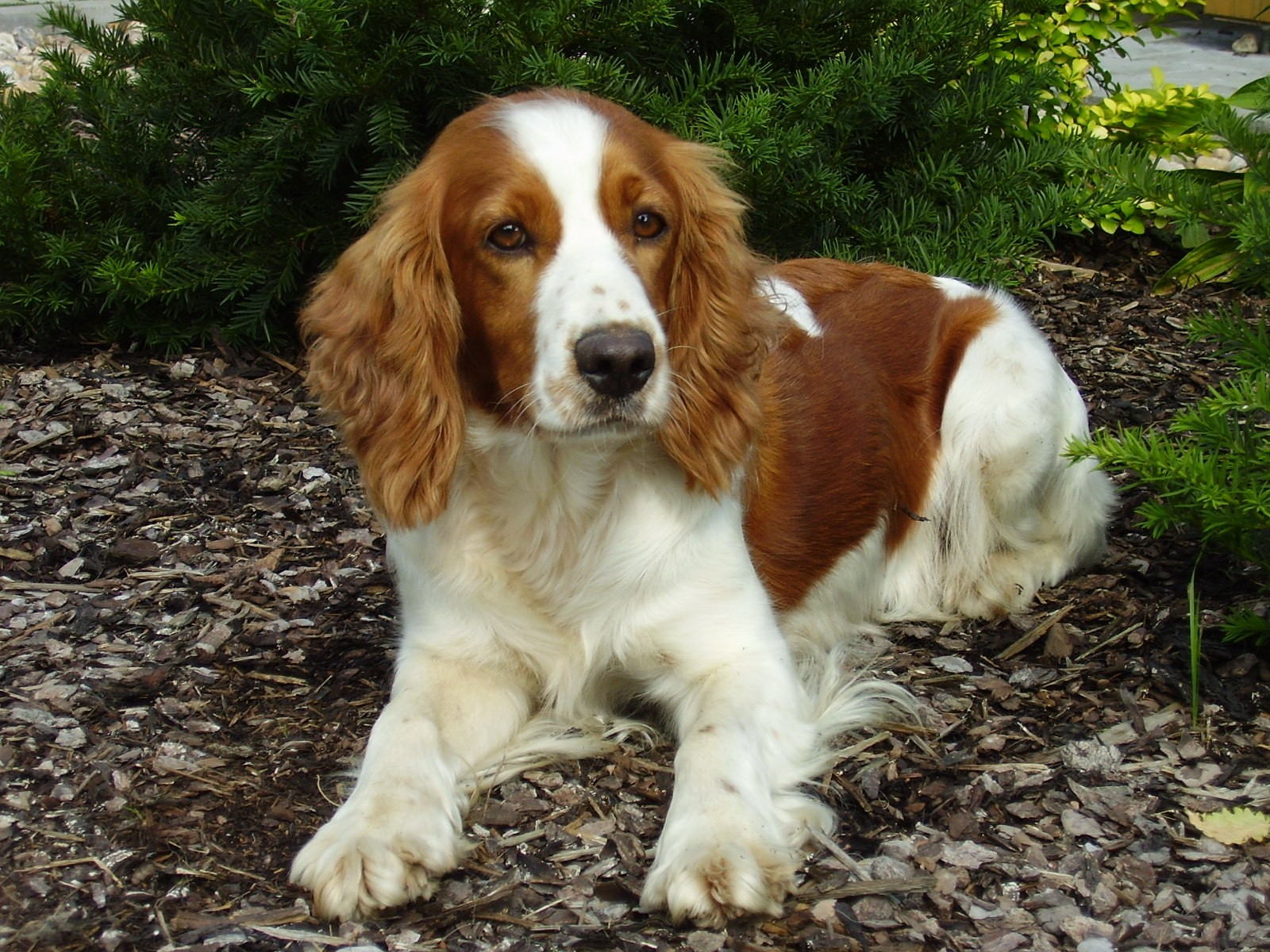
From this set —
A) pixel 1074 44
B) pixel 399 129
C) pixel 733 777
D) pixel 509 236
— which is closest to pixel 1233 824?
pixel 733 777

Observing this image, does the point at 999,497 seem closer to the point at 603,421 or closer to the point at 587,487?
the point at 587,487

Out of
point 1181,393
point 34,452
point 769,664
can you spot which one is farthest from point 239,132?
point 1181,393

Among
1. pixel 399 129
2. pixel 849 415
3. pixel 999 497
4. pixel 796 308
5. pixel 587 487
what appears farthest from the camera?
pixel 399 129

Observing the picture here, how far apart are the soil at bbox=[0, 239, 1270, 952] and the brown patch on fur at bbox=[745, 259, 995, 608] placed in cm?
34

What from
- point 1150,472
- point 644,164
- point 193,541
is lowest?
point 193,541

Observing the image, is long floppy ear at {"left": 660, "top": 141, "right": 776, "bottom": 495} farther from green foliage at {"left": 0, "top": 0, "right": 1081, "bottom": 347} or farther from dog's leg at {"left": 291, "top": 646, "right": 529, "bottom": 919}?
green foliage at {"left": 0, "top": 0, "right": 1081, "bottom": 347}

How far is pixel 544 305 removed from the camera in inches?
97.9

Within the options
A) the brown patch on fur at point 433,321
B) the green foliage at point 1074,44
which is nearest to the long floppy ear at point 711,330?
the brown patch on fur at point 433,321

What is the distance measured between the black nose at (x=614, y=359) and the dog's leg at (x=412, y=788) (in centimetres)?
78

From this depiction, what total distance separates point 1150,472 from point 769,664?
2.73ft

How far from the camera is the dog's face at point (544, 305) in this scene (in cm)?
245

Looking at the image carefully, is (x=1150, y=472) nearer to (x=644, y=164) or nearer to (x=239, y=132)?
(x=644, y=164)

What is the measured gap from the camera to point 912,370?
3758 millimetres

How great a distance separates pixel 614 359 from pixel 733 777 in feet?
2.58
